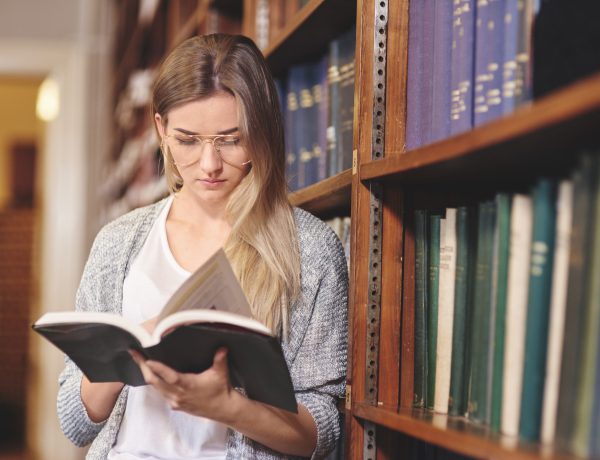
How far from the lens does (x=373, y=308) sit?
1.22 meters

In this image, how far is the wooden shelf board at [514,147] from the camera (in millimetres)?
752

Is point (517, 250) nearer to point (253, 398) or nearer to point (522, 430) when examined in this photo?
point (522, 430)

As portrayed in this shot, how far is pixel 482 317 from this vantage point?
A: 1013 mm

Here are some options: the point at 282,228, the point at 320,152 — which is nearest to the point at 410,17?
the point at 282,228

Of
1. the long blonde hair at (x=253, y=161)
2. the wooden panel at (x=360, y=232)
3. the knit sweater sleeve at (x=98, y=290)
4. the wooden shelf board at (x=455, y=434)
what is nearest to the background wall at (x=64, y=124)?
the knit sweater sleeve at (x=98, y=290)

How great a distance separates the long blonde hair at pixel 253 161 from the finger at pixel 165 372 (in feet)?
0.91

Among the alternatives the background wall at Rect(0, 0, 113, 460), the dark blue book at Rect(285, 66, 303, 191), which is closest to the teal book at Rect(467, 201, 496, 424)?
the dark blue book at Rect(285, 66, 303, 191)

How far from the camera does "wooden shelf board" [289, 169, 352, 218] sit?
4.51ft

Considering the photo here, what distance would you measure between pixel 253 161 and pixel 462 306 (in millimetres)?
419

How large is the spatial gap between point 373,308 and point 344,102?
0.47 m

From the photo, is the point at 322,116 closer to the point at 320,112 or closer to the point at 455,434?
the point at 320,112

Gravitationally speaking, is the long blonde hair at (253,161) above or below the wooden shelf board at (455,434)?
above

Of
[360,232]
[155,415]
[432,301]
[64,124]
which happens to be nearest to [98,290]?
[155,415]

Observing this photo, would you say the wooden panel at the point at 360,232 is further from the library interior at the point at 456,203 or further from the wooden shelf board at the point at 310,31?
the wooden shelf board at the point at 310,31
